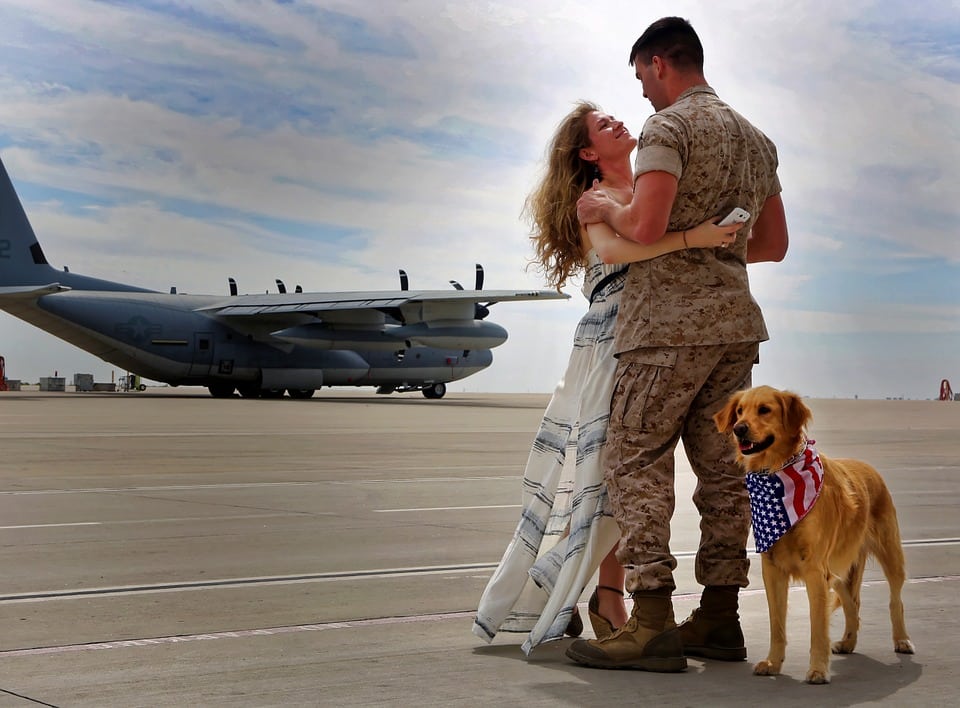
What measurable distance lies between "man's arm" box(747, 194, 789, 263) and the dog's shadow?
166cm

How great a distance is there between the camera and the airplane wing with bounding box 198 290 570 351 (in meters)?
41.5

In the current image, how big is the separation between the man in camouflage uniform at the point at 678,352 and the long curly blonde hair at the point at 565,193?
325 mm

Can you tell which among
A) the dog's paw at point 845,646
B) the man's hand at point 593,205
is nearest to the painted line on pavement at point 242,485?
the man's hand at point 593,205

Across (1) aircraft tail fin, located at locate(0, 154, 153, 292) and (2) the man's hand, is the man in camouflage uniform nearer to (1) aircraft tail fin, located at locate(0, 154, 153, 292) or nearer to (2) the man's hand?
(2) the man's hand

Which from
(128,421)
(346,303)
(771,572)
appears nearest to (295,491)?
(771,572)

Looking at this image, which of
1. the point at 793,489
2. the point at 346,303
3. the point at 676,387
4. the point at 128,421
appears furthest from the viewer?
the point at 346,303

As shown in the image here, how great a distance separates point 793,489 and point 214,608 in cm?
278

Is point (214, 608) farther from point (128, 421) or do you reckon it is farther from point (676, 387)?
point (128, 421)

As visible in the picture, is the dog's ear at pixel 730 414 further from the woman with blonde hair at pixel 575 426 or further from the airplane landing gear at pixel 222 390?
the airplane landing gear at pixel 222 390

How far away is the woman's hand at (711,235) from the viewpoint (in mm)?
4555

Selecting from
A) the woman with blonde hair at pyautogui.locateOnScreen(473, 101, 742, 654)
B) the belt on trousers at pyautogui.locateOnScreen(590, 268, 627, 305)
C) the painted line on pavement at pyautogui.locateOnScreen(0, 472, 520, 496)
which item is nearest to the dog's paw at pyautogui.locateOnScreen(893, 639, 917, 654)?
the woman with blonde hair at pyautogui.locateOnScreen(473, 101, 742, 654)

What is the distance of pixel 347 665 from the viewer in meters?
4.40

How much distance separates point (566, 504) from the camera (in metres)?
5.03

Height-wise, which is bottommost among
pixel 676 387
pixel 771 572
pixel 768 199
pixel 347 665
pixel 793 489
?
pixel 347 665
